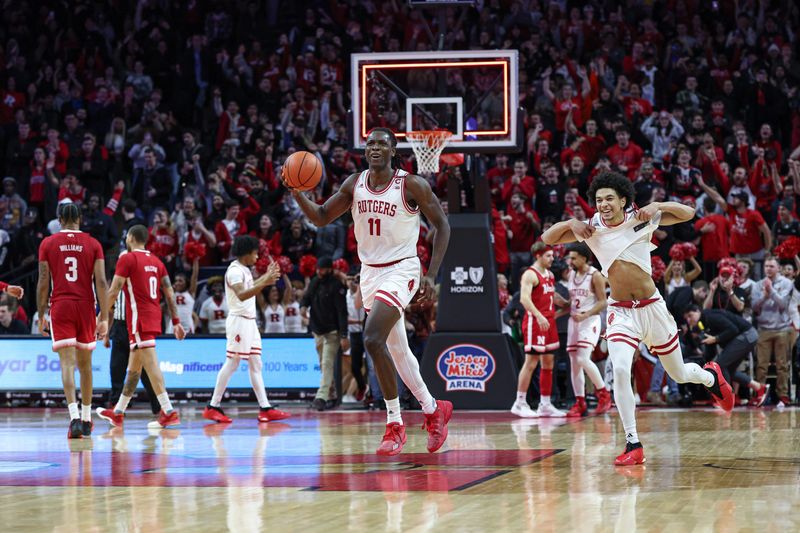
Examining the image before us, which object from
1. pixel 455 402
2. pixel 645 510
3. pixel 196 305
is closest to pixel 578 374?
pixel 455 402

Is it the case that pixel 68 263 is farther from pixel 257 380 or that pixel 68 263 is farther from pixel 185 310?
pixel 185 310

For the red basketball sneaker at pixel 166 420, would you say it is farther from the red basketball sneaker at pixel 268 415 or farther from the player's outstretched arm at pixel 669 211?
the player's outstretched arm at pixel 669 211

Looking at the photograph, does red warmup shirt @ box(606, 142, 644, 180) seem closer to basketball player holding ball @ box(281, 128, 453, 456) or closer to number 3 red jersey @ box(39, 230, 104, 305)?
number 3 red jersey @ box(39, 230, 104, 305)

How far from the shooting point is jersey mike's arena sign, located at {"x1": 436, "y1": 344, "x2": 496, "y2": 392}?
47.0 ft

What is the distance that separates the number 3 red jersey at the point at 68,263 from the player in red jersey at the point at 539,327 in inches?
207

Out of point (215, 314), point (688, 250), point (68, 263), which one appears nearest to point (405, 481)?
point (68, 263)

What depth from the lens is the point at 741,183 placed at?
1752cm

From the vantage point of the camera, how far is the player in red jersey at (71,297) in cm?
1061

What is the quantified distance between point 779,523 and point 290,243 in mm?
13743

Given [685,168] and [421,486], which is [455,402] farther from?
[421,486]

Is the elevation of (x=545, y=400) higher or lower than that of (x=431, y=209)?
lower

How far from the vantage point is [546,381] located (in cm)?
1362

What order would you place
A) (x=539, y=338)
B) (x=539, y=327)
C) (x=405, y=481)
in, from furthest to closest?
(x=539, y=338), (x=539, y=327), (x=405, y=481)

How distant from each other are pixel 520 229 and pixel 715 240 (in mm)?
3044
